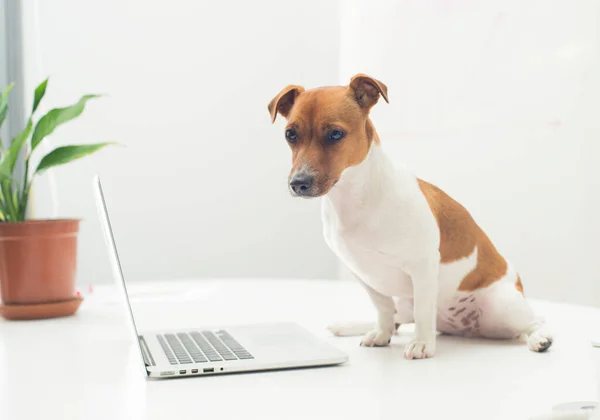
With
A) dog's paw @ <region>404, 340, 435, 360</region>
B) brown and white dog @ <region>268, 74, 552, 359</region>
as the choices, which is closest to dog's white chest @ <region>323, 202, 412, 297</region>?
brown and white dog @ <region>268, 74, 552, 359</region>

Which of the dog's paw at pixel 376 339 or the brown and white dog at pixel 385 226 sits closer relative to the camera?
the brown and white dog at pixel 385 226

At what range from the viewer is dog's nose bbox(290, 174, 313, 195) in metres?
0.96

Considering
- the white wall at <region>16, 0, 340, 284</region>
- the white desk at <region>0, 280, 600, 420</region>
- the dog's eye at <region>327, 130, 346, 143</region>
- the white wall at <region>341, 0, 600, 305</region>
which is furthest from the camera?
the white wall at <region>16, 0, 340, 284</region>

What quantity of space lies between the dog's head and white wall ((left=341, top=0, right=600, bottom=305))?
122 cm

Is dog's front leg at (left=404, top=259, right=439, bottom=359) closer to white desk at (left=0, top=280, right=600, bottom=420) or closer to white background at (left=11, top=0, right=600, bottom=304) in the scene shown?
white desk at (left=0, top=280, right=600, bottom=420)

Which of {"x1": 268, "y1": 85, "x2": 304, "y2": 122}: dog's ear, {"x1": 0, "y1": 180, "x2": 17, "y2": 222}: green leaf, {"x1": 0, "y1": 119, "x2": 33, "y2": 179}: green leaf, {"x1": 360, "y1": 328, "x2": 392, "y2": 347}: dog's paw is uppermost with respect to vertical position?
{"x1": 268, "y1": 85, "x2": 304, "y2": 122}: dog's ear

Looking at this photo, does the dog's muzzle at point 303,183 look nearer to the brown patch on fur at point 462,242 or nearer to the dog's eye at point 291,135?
the dog's eye at point 291,135

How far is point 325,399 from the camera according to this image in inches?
30.5

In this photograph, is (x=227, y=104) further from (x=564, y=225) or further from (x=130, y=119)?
(x=564, y=225)

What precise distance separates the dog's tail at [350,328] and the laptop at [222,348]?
8 centimetres

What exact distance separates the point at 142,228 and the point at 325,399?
7.23 feet

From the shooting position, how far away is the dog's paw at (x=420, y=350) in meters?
1.01

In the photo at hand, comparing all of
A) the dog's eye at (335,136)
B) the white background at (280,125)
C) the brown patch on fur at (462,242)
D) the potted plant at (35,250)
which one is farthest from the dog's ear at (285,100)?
the white background at (280,125)

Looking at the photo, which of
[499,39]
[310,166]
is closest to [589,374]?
[310,166]
